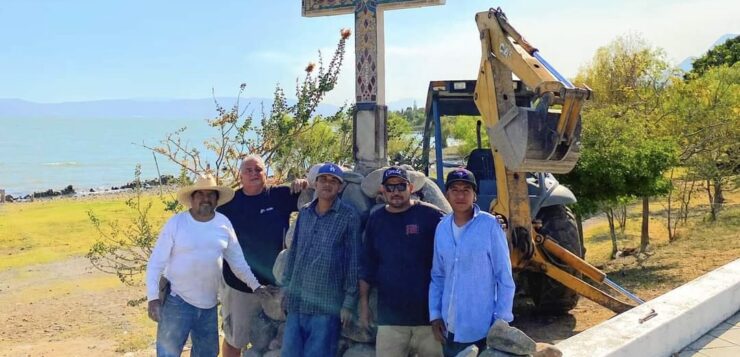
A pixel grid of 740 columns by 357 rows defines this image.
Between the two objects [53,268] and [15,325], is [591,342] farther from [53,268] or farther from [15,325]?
[53,268]

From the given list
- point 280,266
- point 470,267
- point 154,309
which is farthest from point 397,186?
point 154,309

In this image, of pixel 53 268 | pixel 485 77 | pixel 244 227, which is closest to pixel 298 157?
pixel 485 77

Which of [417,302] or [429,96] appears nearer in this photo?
[417,302]

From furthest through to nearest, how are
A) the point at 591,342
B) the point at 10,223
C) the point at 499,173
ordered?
the point at 10,223, the point at 499,173, the point at 591,342

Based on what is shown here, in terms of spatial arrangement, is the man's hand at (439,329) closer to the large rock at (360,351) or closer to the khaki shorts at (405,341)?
the khaki shorts at (405,341)

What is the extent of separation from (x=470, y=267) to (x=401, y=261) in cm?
38

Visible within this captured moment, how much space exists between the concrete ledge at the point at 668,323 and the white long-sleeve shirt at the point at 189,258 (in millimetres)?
2032

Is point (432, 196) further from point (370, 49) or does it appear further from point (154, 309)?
point (154, 309)

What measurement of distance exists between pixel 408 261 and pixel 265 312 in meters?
1.40

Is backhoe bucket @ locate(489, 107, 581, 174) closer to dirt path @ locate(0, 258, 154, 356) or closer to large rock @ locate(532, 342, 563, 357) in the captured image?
large rock @ locate(532, 342, 563, 357)

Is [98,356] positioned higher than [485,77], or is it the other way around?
[485,77]

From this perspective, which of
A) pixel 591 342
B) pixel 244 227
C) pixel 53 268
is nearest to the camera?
pixel 591 342

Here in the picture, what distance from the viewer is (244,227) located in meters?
4.25

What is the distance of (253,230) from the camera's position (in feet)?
14.0
